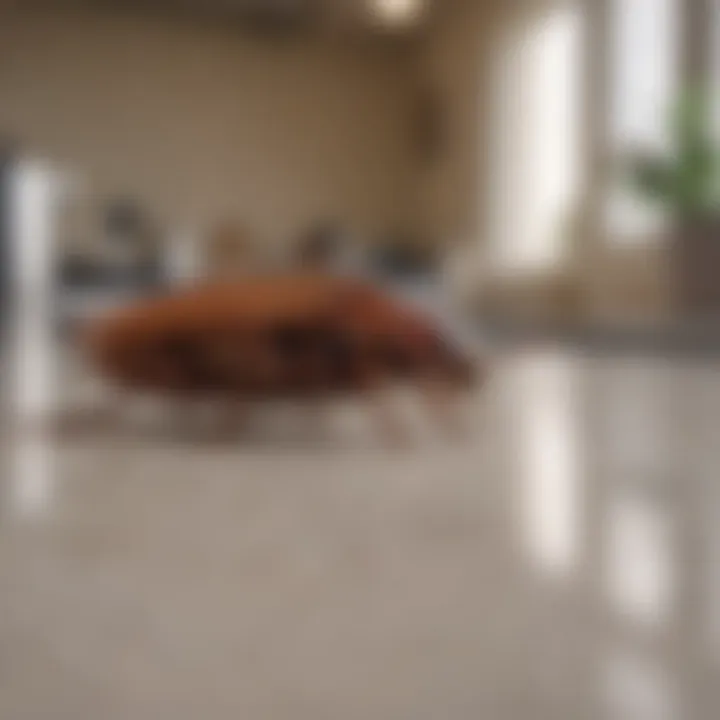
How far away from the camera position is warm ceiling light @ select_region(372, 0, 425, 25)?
469cm

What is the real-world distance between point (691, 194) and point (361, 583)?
139 inches

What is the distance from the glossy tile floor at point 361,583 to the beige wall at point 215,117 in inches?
122

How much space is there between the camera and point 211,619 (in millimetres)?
815

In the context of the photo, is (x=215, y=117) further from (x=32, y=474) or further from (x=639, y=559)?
(x=639, y=559)

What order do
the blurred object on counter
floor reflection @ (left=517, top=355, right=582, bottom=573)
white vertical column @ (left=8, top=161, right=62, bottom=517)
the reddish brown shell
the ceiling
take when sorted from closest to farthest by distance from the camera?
floor reflection @ (left=517, top=355, right=582, bottom=573), the reddish brown shell, white vertical column @ (left=8, top=161, right=62, bottom=517), the blurred object on counter, the ceiling

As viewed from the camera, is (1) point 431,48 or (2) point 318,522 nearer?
(2) point 318,522

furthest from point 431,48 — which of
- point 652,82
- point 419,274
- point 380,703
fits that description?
point 380,703

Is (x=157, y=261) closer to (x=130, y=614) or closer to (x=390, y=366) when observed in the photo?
(x=390, y=366)

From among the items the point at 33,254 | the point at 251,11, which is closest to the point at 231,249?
the point at 33,254

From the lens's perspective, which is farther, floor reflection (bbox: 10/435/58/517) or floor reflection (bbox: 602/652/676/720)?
floor reflection (bbox: 10/435/58/517)

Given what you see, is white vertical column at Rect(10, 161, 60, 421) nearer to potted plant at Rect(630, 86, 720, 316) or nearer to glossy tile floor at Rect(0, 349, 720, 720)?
potted plant at Rect(630, 86, 720, 316)

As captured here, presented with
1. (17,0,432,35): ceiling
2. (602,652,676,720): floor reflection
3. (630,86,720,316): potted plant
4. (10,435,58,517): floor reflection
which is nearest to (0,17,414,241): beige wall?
(17,0,432,35): ceiling

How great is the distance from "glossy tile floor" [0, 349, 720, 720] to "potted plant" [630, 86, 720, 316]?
2.35 m

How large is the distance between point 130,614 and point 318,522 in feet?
1.32
